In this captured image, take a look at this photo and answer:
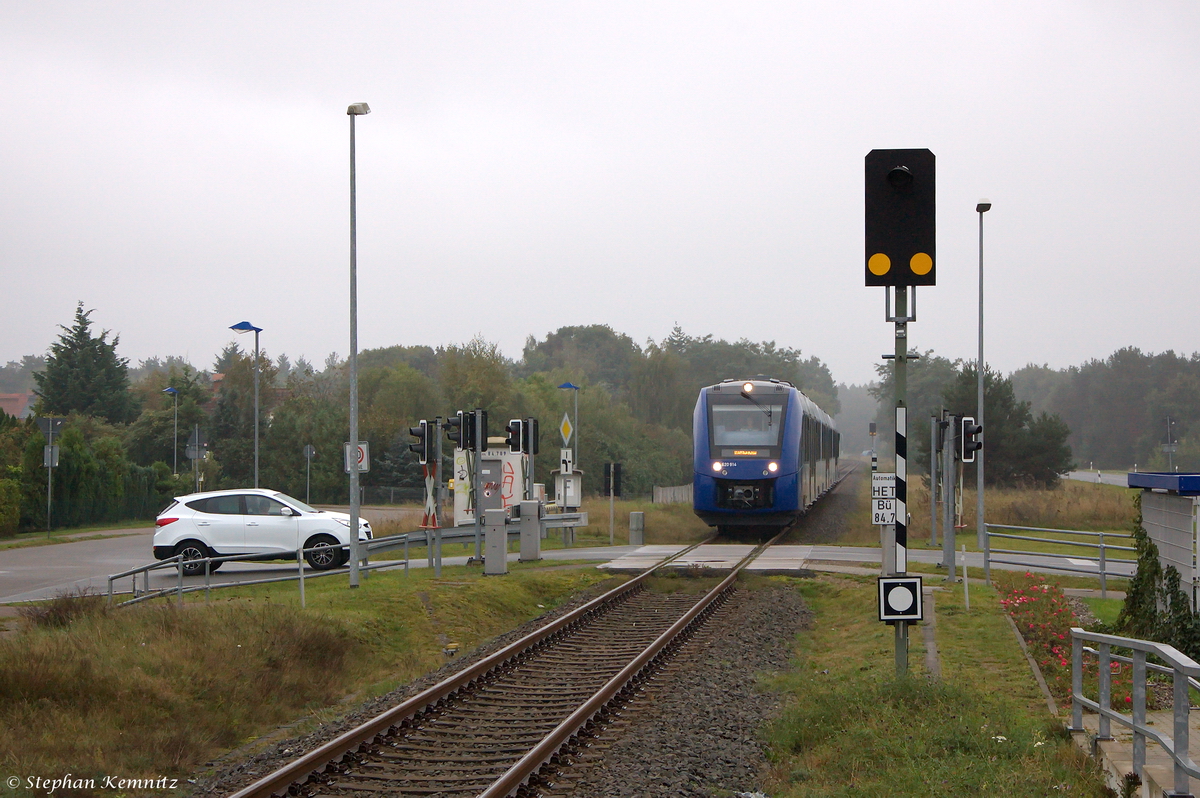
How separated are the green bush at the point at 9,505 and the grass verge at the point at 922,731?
30.3 m

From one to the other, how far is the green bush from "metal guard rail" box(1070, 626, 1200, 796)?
34465mm

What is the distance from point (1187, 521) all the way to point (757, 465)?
15.5m

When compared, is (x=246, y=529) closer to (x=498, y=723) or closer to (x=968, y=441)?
(x=498, y=723)

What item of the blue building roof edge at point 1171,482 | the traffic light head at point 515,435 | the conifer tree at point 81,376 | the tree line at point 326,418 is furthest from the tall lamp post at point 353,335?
the conifer tree at point 81,376

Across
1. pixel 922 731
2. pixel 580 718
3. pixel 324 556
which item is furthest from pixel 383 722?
pixel 324 556

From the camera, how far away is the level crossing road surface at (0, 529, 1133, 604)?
19481mm

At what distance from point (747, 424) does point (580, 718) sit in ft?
57.1

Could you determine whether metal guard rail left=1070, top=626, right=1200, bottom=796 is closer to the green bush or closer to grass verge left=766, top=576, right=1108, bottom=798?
grass verge left=766, top=576, right=1108, bottom=798

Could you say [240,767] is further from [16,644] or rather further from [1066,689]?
[1066,689]

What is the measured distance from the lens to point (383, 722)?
8.84 metres

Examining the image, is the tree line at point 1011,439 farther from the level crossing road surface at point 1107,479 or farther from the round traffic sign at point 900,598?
the round traffic sign at point 900,598

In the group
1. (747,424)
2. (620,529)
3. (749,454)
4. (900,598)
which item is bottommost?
(620,529)

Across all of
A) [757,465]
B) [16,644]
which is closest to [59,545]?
[757,465]

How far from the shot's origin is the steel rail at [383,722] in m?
7.21
